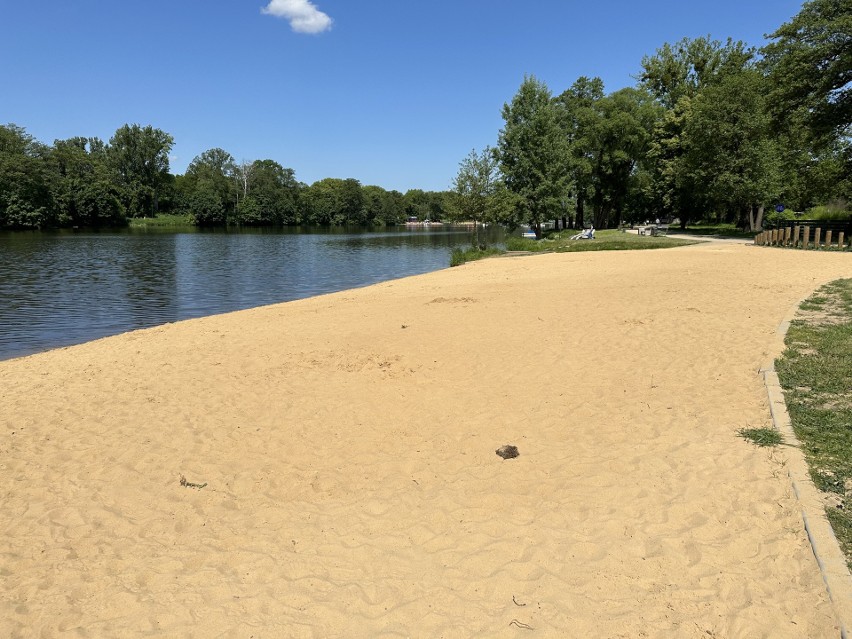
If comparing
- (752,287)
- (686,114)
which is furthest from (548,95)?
(752,287)

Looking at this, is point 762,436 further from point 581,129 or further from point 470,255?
point 581,129

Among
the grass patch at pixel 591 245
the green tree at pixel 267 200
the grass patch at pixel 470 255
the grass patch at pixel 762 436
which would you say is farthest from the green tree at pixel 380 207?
the grass patch at pixel 762 436

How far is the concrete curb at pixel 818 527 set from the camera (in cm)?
314

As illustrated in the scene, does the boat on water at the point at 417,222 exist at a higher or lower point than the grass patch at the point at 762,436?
higher

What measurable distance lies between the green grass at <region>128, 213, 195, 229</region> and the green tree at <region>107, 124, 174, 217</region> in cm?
229

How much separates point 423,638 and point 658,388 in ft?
16.8

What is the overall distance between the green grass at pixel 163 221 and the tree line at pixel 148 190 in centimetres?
156

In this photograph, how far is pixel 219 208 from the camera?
11075 centimetres

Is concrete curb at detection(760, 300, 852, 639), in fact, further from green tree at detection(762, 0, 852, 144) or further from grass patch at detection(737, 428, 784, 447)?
green tree at detection(762, 0, 852, 144)

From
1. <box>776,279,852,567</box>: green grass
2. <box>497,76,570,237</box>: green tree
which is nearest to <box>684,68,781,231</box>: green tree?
<box>497,76,570,237</box>: green tree

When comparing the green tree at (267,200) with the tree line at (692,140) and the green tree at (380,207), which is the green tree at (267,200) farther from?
the tree line at (692,140)

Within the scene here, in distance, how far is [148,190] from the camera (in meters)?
106

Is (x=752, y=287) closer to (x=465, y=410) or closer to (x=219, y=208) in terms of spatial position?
(x=465, y=410)

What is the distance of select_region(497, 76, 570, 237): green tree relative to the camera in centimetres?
4331
